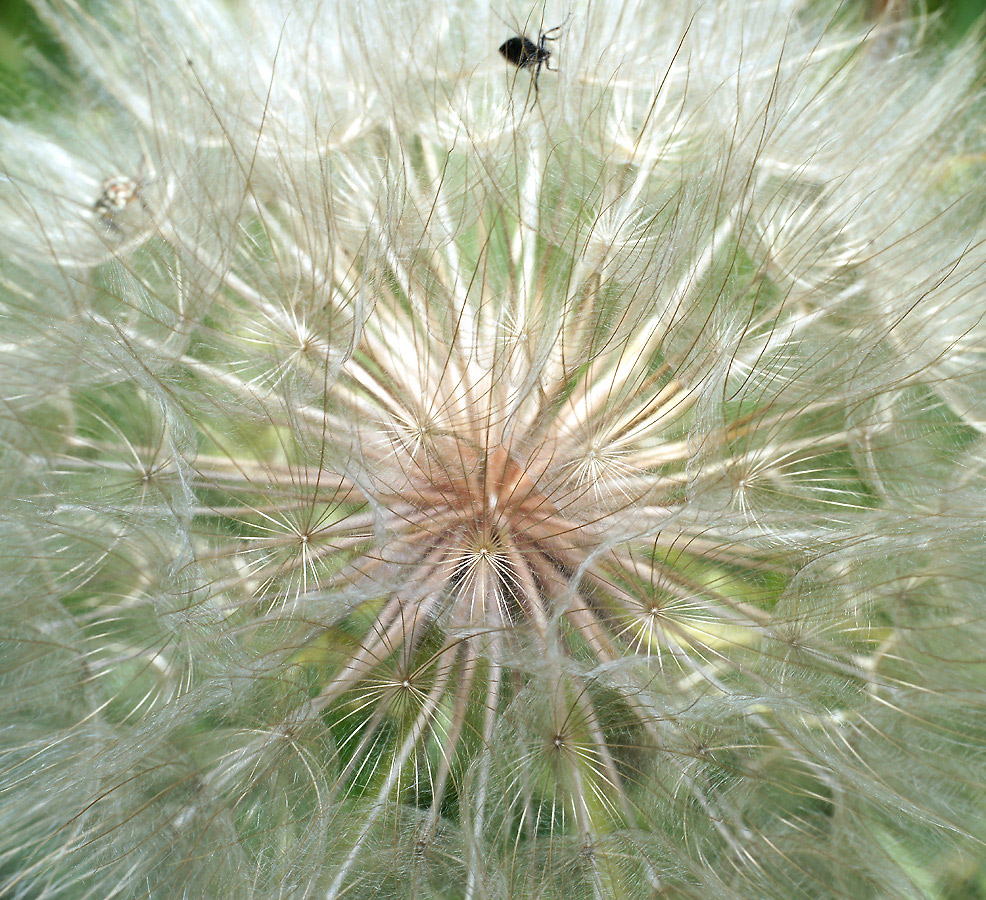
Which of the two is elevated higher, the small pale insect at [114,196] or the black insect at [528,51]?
the black insect at [528,51]

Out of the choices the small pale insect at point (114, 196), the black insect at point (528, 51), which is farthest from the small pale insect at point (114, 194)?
the black insect at point (528, 51)

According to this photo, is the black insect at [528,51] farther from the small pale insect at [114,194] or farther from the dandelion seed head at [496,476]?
the small pale insect at [114,194]

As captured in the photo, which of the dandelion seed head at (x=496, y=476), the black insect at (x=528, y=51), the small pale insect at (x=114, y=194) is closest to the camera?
the dandelion seed head at (x=496, y=476)

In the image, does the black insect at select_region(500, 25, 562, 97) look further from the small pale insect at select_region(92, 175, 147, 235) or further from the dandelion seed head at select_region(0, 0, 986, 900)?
the small pale insect at select_region(92, 175, 147, 235)

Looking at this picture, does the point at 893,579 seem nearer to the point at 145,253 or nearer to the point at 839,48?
the point at 839,48

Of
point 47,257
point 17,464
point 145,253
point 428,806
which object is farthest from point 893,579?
point 47,257

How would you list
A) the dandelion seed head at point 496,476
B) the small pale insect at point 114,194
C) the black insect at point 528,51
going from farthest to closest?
the small pale insect at point 114,194, the black insect at point 528,51, the dandelion seed head at point 496,476

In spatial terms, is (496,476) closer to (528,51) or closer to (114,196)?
(528,51)

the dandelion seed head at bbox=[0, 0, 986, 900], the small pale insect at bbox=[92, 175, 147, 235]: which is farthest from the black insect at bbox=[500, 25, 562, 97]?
the small pale insect at bbox=[92, 175, 147, 235]
